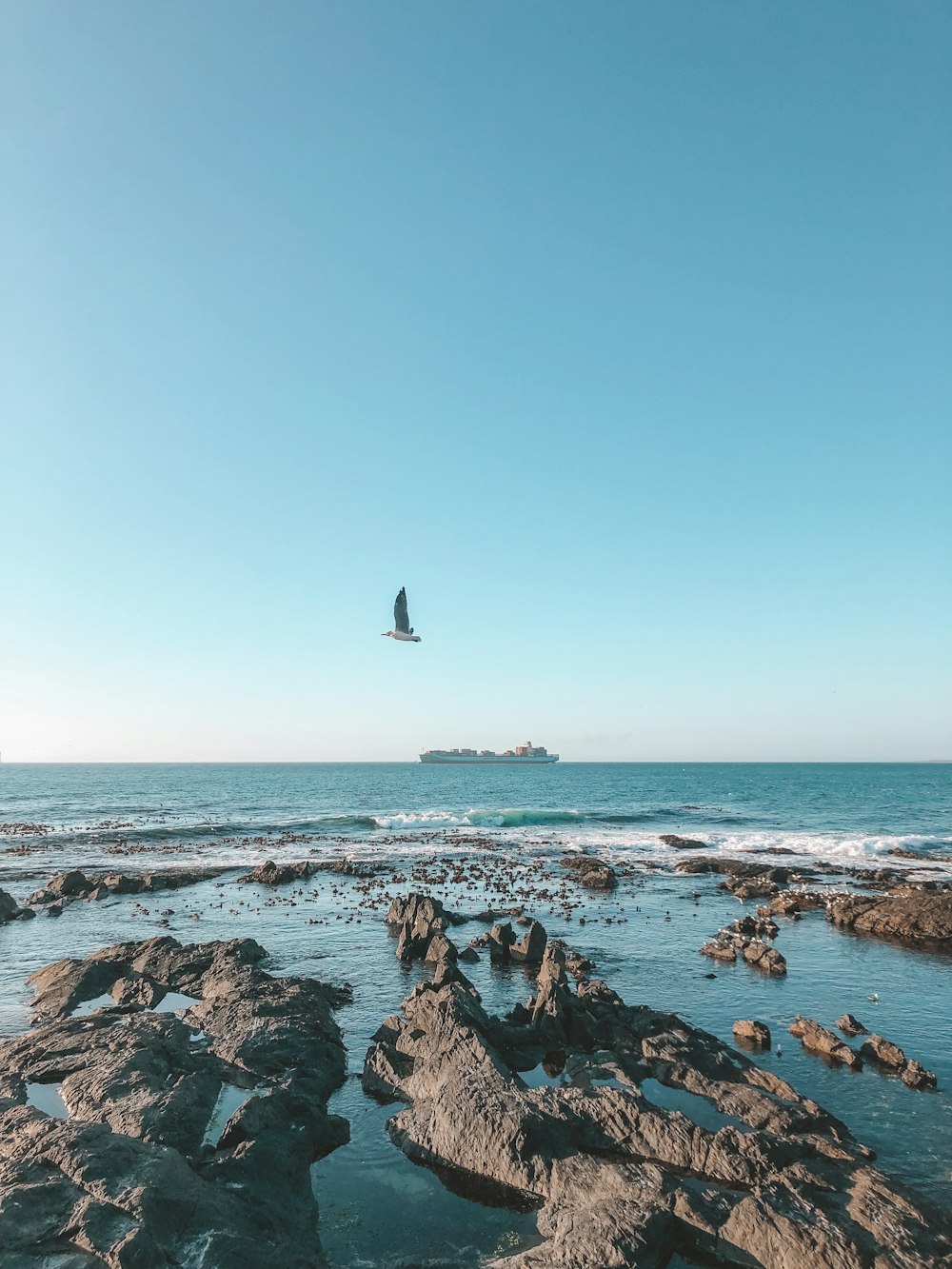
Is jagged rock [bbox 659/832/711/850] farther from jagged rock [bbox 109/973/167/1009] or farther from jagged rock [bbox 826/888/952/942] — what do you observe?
jagged rock [bbox 109/973/167/1009]

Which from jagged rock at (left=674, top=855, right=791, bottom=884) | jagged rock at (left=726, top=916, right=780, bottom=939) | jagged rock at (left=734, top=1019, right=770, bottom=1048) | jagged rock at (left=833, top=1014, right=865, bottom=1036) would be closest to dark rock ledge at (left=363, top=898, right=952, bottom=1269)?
jagged rock at (left=734, top=1019, right=770, bottom=1048)

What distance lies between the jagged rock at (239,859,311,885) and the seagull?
2264 centimetres

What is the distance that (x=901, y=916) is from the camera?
1292 inches

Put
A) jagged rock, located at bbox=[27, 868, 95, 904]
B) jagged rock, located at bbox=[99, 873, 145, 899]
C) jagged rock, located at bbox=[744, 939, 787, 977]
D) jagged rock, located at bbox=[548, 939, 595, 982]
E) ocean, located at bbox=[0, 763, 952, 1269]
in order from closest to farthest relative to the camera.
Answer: ocean, located at bbox=[0, 763, 952, 1269] → jagged rock, located at bbox=[548, 939, 595, 982] → jagged rock, located at bbox=[744, 939, 787, 977] → jagged rock, located at bbox=[27, 868, 95, 904] → jagged rock, located at bbox=[99, 873, 145, 899]

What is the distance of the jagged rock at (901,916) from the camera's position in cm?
3175

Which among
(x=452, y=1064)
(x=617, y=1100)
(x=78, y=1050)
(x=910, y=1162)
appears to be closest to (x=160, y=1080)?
(x=78, y=1050)

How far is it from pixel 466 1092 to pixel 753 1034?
9207 mm

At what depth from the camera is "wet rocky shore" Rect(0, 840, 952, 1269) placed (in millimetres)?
10906

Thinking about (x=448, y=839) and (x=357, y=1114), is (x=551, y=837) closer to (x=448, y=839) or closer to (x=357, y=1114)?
(x=448, y=839)

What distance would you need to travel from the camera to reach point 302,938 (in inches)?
1238

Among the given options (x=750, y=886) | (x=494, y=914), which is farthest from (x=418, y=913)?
(x=750, y=886)

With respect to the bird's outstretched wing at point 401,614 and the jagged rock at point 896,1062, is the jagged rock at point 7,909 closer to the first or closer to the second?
the bird's outstretched wing at point 401,614

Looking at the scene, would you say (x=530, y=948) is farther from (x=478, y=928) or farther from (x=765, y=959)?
(x=765, y=959)

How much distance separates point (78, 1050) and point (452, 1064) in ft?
30.9
